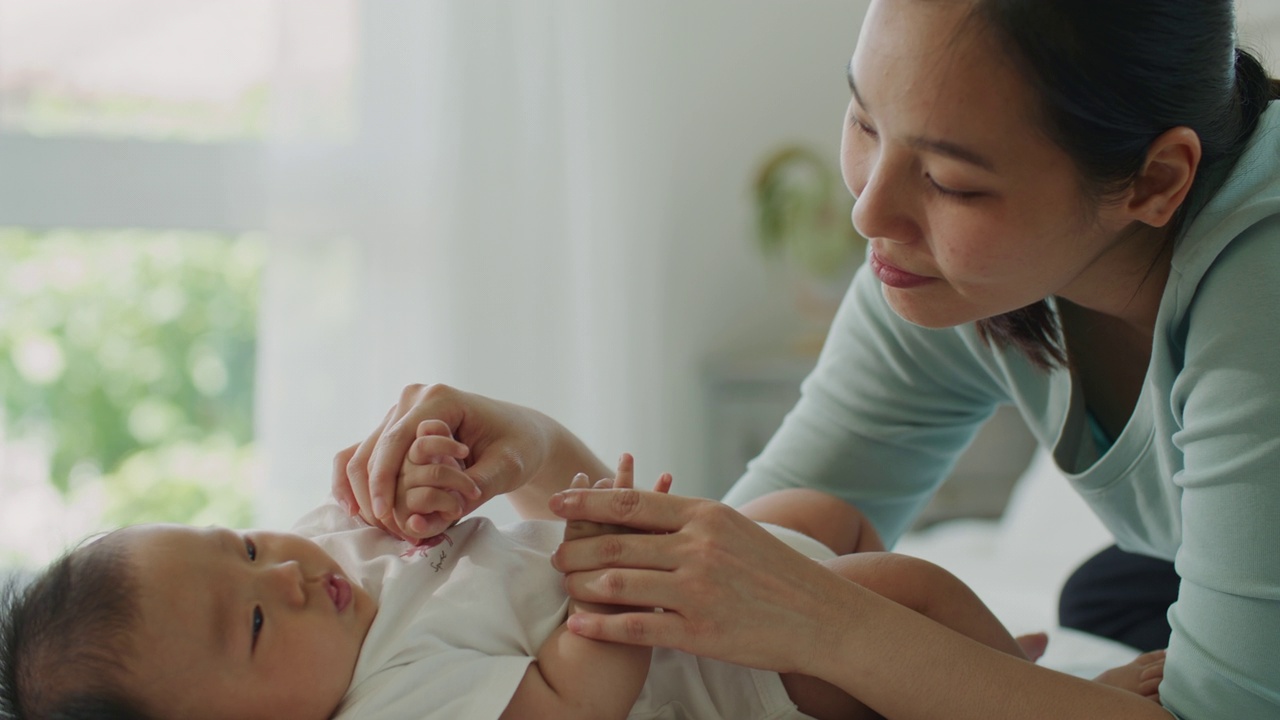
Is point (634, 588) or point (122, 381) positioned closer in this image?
point (634, 588)

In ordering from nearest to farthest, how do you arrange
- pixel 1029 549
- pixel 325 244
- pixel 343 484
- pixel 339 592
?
pixel 339 592 → pixel 343 484 → pixel 1029 549 → pixel 325 244

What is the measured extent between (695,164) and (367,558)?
2.63 meters

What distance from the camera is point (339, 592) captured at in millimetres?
935

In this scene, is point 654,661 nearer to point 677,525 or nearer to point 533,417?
point 677,525

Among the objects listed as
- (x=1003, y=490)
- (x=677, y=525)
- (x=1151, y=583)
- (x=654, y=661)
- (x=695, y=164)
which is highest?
(x=695, y=164)

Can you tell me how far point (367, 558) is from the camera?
3.34ft

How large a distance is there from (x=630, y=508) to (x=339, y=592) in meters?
0.26

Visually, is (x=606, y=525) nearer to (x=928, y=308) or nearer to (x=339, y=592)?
(x=339, y=592)

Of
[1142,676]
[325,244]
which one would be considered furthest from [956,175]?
[325,244]

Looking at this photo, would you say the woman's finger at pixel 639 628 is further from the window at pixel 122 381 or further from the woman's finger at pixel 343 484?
the window at pixel 122 381

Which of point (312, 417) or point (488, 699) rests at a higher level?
point (488, 699)

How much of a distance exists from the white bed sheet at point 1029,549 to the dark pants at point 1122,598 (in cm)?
6

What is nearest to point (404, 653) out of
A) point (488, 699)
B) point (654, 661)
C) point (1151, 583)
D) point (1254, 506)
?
point (488, 699)

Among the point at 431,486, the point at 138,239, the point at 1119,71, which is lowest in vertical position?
the point at 431,486
